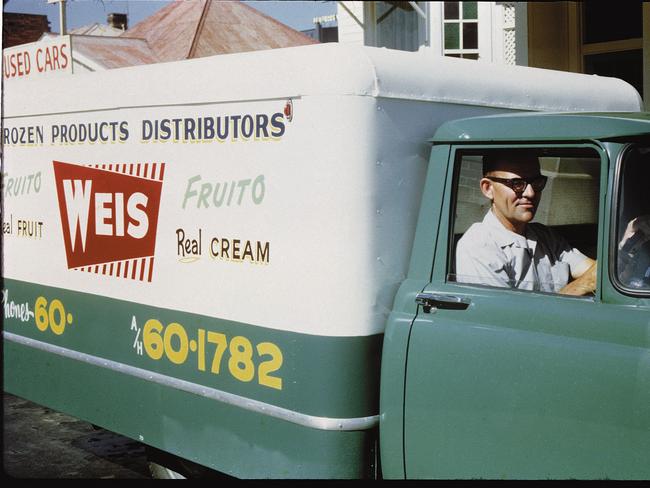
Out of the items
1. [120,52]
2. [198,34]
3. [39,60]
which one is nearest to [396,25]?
[198,34]

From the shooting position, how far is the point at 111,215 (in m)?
4.62

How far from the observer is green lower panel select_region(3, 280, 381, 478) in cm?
363

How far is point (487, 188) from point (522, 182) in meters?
0.13

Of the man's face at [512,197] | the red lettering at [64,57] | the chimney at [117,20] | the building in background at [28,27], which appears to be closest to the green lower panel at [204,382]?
the man's face at [512,197]

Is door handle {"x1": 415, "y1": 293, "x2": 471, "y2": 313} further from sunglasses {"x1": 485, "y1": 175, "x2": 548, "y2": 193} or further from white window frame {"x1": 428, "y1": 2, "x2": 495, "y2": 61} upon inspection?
white window frame {"x1": 428, "y1": 2, "x2": 495, "y2": 61}

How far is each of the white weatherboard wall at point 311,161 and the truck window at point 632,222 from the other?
0.87m

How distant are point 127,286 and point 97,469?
65.8 inches

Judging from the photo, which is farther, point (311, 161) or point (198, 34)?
point (198, 34)

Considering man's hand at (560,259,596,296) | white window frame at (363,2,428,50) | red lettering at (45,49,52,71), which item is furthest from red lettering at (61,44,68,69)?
white window frame at (363,2,428,50)

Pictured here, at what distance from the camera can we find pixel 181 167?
4.23 meters

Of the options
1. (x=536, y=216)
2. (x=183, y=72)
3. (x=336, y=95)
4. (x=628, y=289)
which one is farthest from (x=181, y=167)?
(x=628, y=289)

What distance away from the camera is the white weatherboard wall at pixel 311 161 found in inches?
141

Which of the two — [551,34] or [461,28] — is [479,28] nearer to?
[461,28]

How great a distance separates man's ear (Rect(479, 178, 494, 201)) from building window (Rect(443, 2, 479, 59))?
37.4 feet
